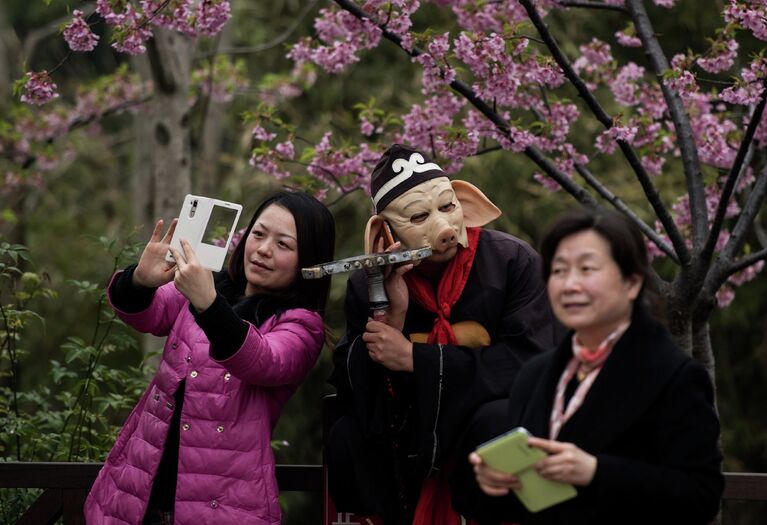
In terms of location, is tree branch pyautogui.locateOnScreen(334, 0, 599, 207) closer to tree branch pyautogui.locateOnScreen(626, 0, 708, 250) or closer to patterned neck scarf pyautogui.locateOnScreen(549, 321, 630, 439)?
tree branch pyautogui.locateOnScreen(626, 0, 708, 250)

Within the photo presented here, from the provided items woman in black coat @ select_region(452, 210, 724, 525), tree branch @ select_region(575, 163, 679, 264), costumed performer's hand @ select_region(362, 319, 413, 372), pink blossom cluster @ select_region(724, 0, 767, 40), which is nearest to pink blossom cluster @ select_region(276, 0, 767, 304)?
pink blossom cluster @ select_region(724, 0, 767, 40)

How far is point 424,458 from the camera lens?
9.52 feet

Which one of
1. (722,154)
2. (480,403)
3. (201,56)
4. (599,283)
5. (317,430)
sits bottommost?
(317,430)

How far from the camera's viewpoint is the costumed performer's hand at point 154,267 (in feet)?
10.4

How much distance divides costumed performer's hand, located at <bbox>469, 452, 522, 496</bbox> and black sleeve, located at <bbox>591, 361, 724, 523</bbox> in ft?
0.51

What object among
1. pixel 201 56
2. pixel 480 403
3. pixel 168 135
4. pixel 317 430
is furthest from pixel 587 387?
pixel 317 430

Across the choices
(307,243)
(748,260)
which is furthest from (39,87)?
(748,260)

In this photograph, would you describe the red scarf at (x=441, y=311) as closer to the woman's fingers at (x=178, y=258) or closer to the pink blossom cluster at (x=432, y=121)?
the woman's fingers at (x=178, y=258)

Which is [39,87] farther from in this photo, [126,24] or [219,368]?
[219,368]

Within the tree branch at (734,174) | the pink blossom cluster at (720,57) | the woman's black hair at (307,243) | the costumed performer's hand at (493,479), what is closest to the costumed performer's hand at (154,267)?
the woman's black hair at (307,243)

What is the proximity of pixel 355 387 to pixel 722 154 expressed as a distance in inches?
79.4

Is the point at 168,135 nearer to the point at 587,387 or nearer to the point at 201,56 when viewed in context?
the point at 201,56

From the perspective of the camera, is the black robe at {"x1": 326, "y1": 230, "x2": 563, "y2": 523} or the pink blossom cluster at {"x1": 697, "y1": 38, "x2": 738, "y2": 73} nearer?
the black robe at {"x1": 326, "y1": 230, "x2": 563, "y2": 523}

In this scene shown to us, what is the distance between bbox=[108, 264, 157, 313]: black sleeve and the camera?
320 centimetres
